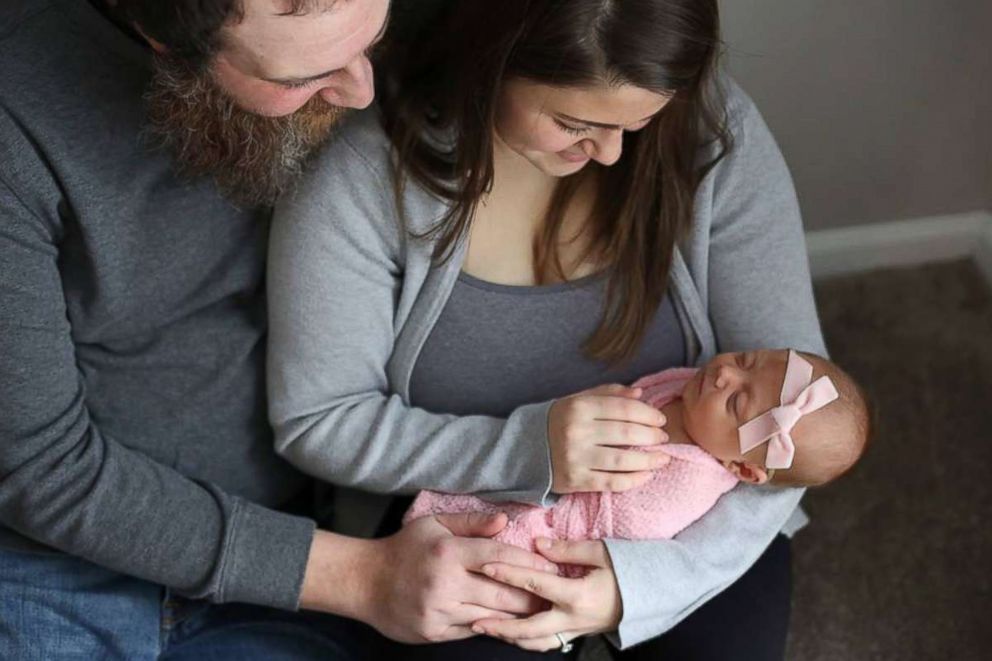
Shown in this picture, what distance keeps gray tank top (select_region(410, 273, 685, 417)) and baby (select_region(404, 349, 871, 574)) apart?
9 cm

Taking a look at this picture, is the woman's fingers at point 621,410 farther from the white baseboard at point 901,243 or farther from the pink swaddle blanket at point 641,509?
the white baseboard at point 901,243

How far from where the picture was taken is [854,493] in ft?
6.32

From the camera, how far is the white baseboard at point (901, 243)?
215 cm

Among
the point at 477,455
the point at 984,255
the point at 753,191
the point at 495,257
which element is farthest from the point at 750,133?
the point at 984,255

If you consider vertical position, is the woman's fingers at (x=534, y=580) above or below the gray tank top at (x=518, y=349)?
below

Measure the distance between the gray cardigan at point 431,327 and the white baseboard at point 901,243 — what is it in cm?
67

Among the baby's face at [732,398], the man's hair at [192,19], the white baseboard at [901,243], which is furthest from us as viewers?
the white baseboard at [901,243]

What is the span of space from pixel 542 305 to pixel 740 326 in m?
0.24

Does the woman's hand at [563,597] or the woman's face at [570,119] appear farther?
the woman's hand at [563,597]

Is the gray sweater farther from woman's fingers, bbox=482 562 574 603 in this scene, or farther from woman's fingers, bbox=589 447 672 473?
woman's fingers, bbox=589 447 672 473

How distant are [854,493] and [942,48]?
676 millimetres

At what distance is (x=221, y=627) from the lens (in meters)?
1.51

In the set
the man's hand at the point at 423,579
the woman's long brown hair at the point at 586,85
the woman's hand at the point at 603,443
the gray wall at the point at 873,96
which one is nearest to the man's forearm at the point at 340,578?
the man's hand at the point at 423,579

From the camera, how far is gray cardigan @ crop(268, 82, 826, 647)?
53.9 inches
